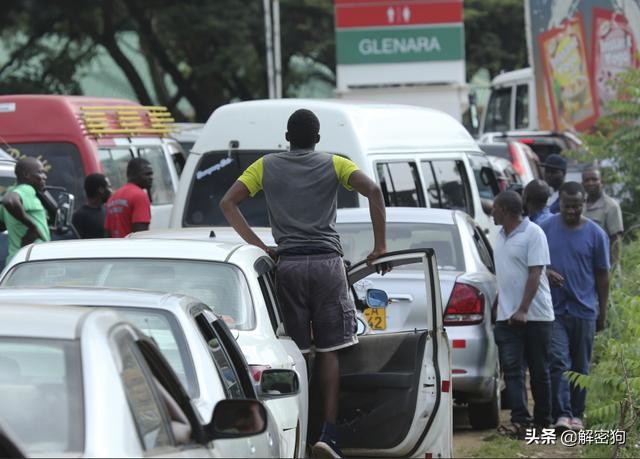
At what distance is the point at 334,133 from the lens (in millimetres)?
12367

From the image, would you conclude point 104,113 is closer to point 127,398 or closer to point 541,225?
point 541,225

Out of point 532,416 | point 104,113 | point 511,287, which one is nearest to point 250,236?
point 511,287

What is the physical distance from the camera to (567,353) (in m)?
10.2

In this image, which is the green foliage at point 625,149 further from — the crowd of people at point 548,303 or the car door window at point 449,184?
the crowd of people at point 548,303

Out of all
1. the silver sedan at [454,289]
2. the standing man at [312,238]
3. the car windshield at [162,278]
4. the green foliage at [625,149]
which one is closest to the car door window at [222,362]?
the car windshield at [162,278]

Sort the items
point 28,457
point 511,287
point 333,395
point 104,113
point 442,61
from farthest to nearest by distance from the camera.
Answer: point 442,61, point 104,113, point 511,287, point 333,395, point 28,457

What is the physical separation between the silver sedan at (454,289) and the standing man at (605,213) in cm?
189

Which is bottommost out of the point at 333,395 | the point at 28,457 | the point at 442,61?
the point at 333,395

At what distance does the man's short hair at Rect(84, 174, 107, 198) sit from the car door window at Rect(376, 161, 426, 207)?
8.14 ft

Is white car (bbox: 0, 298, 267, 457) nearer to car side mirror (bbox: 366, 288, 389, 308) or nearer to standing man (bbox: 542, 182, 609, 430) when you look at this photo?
car side mirror (bbox: 366, 288, 389, 308)

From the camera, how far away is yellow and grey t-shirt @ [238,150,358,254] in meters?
7.97

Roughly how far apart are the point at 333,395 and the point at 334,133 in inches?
196

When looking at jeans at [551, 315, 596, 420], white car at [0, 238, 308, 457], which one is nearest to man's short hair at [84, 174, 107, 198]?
jeans at [551, 315, 596, 420]

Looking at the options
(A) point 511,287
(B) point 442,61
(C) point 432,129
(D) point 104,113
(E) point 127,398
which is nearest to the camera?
(E) point 127,398
